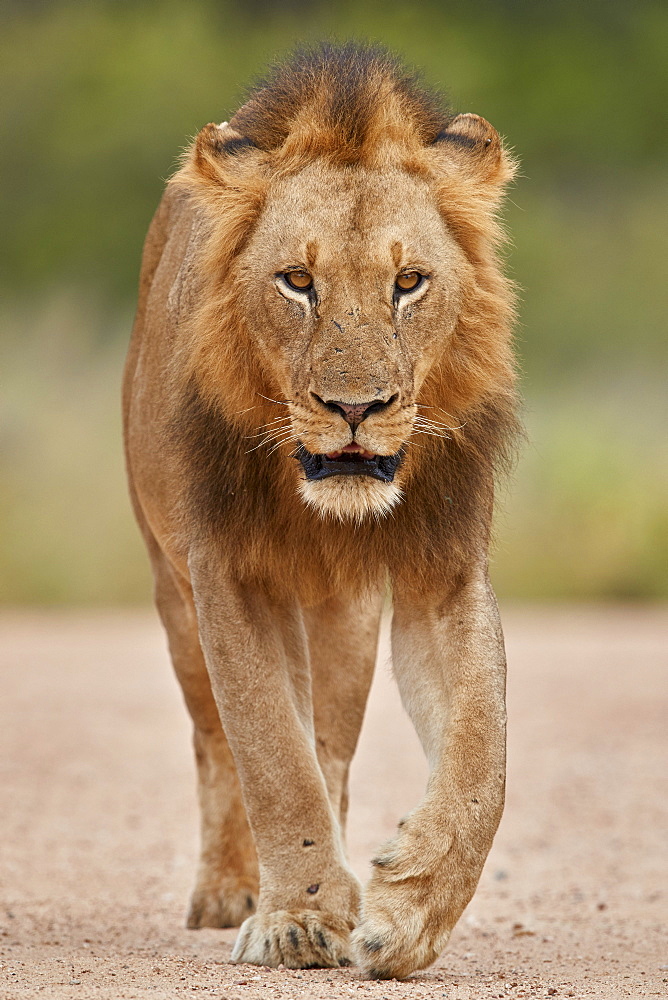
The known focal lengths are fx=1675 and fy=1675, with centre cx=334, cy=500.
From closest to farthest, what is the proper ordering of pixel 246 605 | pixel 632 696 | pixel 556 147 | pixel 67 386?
pixel 246 605, pixel 632 696, pixel 67 386, pixel 556 147

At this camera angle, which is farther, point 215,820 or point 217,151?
point 215,820

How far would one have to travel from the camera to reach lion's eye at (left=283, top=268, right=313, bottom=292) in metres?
3.65

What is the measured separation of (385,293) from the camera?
141 inches

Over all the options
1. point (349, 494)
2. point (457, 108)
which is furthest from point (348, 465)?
point (457, 108)

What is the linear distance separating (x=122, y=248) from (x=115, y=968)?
749 inches

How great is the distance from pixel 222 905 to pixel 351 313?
2014mm

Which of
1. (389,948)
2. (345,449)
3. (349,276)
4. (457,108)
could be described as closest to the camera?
(389,948)

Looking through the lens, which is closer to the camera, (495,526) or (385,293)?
(385,293)

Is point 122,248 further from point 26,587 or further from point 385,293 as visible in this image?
point 385,293

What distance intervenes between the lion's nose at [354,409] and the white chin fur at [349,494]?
0.15m

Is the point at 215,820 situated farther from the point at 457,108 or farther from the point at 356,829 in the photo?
the point at 457,108

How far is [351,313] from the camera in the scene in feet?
11.6

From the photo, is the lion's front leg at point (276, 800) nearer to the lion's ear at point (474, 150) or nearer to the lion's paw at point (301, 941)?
the lion's paw at point (301, 941)

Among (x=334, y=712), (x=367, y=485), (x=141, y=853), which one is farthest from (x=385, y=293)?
(x=141, y=853)
